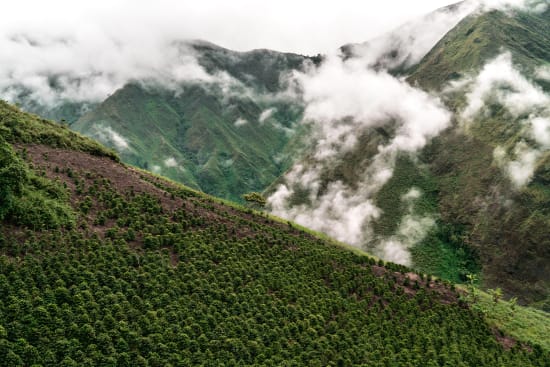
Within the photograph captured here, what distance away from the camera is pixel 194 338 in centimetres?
3953

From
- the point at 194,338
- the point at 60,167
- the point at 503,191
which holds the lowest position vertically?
the point at 194,338

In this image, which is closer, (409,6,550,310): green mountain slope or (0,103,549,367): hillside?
(0,103,549,367): hillside

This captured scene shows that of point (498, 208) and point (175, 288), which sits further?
point (498, 208)

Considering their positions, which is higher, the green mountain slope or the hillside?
the green mountain slope

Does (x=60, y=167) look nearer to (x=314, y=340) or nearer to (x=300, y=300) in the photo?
(x=300, y=300)

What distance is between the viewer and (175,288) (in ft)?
145

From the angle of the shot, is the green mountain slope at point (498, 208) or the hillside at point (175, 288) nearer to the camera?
the hillside at point (175, 288)

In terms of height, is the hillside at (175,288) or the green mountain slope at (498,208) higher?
the green mountain slope at (498,208)

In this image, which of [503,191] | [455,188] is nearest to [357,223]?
[455,188]

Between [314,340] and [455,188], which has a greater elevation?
[455,188]

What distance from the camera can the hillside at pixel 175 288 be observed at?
3481 cm

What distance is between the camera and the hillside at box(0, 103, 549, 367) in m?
34.8

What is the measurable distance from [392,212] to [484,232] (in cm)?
3841

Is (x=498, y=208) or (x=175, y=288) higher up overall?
(x=498, y=208)
